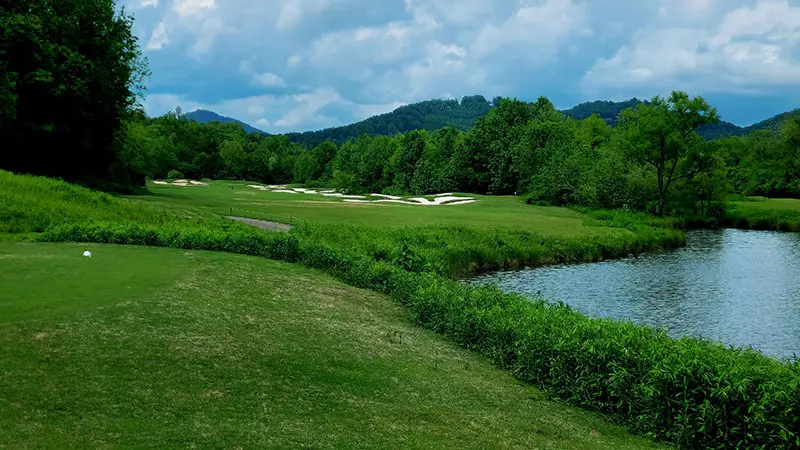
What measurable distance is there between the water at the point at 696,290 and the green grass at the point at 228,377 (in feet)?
42.9

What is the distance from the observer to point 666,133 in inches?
2699

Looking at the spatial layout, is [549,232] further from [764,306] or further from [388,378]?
[388,378]

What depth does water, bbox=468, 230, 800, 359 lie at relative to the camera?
24266 mm

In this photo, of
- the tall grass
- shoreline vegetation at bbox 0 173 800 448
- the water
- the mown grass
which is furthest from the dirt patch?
the mown grass

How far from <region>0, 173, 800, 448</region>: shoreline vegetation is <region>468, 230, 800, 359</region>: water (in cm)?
488

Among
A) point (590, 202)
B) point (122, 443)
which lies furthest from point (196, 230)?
point (590, 202)

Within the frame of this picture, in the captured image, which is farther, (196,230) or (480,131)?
(480,131)

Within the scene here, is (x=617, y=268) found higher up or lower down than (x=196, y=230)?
lower down

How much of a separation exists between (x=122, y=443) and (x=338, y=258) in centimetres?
1770

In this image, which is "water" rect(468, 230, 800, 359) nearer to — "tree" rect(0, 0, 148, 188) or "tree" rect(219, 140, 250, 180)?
"tree" rect(0, 0, 148, 188)

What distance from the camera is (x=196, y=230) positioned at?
27.5 metres

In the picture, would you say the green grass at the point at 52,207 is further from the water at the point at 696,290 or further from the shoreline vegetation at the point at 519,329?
the water at the point at 696,290

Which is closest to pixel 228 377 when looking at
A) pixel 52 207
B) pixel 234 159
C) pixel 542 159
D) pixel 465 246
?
pixel 52 207

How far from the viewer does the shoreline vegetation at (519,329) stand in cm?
1077
